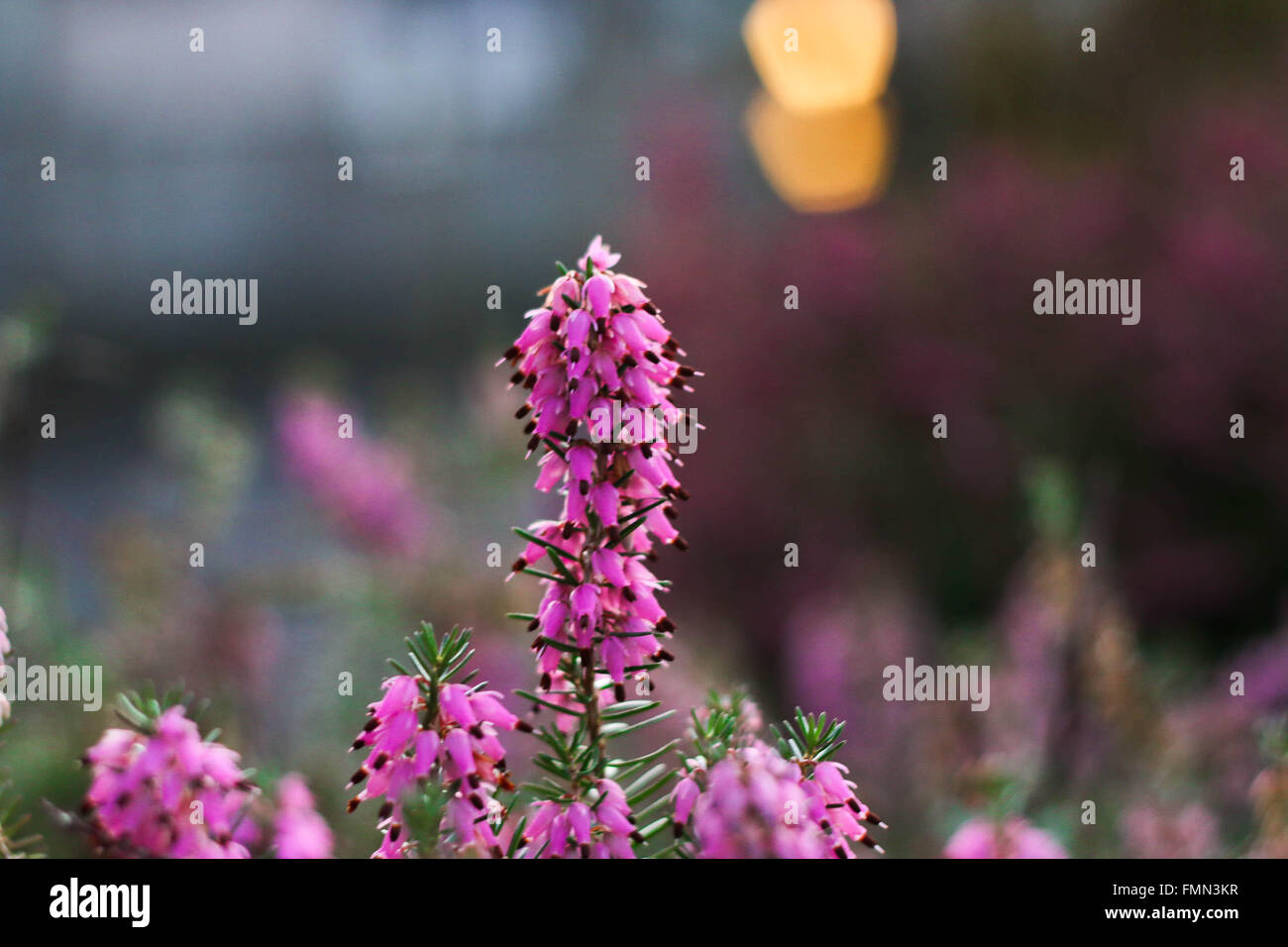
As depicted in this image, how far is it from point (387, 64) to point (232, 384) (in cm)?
614

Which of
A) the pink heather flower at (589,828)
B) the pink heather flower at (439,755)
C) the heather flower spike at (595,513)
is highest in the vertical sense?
the heather flower spike at (595,513)

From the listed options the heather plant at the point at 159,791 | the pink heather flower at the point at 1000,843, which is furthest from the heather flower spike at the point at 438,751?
the pink heather flower at the point at 1000,843

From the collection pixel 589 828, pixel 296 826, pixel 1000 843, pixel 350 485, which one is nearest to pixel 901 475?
pixel 350 485

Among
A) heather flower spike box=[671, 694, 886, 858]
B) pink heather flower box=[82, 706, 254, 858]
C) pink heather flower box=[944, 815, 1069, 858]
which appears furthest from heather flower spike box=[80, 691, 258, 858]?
pink heather flower box=[944, 815, 1069, 858]

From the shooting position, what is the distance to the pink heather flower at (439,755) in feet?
3.38

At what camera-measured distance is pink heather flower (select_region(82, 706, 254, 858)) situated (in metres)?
1.08

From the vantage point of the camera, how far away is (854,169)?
28.7ft

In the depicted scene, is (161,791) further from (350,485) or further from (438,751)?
(350,485)

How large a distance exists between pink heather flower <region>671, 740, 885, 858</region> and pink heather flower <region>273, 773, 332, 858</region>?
54cm

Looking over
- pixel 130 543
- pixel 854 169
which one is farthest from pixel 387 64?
pixel 130 543

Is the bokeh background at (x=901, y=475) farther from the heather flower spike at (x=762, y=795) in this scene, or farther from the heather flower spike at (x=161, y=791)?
the heather flower spike at (x=161, y=791)

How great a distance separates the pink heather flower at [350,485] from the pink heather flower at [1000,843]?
259 centimetres

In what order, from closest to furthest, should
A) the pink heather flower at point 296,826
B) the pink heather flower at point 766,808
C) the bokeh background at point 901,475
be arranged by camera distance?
the pink heather flower at point 766,808 < the pink heather flower at point 296,826 < the bokeh background at point 901,475
